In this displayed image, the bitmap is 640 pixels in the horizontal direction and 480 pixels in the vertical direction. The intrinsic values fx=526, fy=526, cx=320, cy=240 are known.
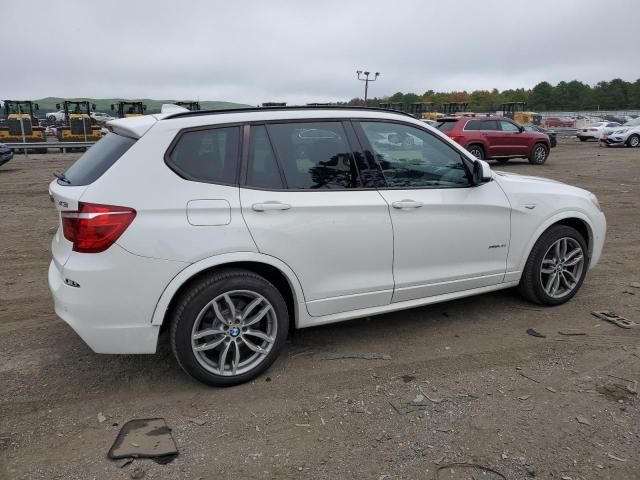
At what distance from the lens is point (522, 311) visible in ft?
15.4

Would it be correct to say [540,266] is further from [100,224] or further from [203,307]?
[100,224]

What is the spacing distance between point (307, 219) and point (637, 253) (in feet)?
16.7

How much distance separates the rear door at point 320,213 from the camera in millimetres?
3410

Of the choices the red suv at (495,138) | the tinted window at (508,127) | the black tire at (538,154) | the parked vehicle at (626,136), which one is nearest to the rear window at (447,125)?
the red suv at (495,138)

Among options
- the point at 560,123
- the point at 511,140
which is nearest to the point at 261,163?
the point at 511,140

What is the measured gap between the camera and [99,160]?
3.35 metres

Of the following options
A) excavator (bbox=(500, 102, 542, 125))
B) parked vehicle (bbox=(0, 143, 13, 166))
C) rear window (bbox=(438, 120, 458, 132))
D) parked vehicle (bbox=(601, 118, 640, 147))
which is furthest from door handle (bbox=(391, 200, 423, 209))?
excavator (bbox=(500, 102, 542, 125))

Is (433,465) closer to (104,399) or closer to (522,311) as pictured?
(104,399)

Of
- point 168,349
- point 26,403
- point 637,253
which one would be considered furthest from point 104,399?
point 637,253

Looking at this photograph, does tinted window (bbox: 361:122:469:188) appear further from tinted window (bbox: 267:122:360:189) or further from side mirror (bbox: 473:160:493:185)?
tinted window (bbox: 267:122:360:189)

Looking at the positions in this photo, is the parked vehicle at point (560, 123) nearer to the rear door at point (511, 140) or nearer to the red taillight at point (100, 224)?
the rear door at point (511, 140)

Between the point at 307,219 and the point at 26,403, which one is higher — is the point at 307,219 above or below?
above

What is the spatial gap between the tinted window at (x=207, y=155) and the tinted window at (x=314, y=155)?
12.5 inches

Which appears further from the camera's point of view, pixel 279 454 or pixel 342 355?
pixel 342 355
